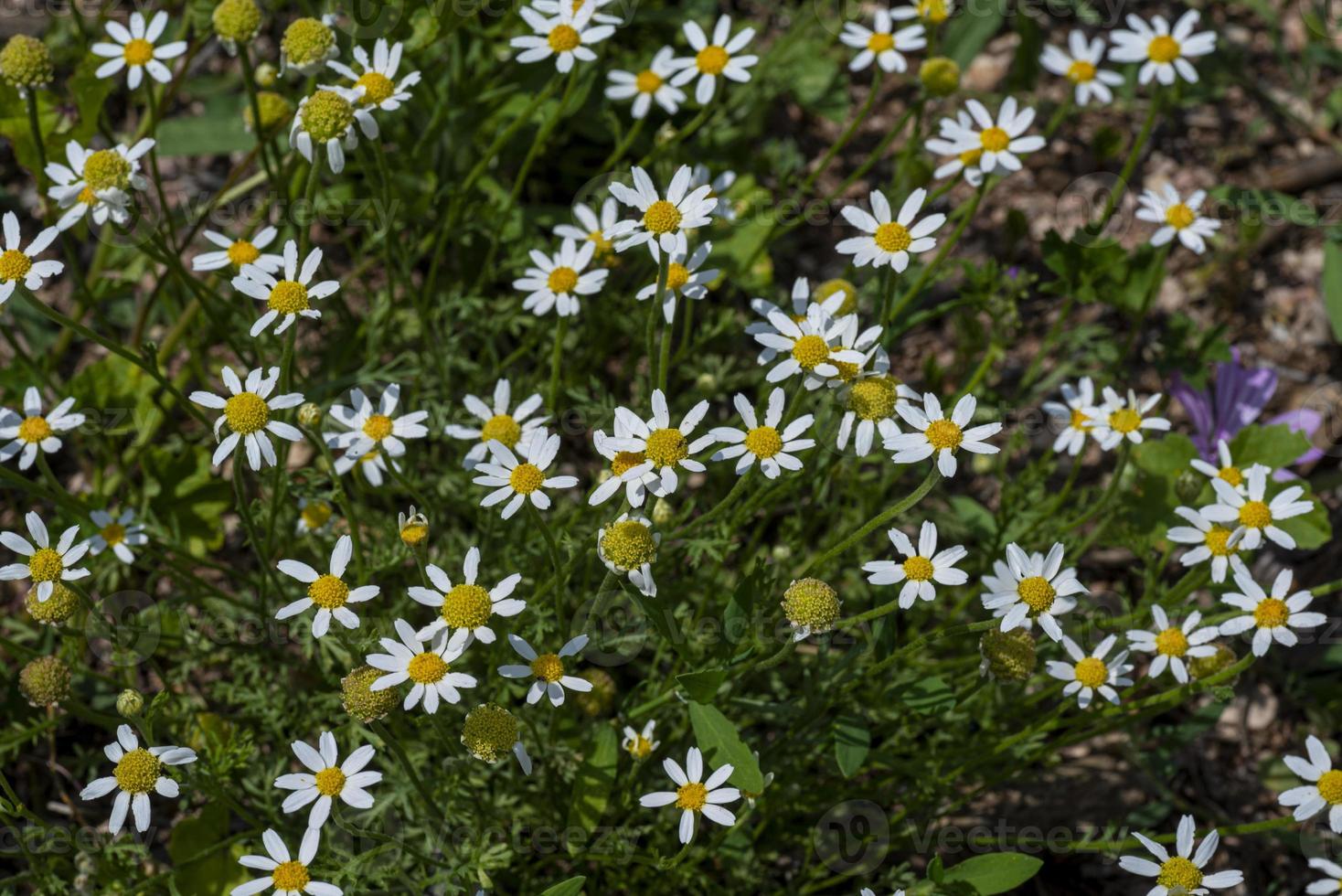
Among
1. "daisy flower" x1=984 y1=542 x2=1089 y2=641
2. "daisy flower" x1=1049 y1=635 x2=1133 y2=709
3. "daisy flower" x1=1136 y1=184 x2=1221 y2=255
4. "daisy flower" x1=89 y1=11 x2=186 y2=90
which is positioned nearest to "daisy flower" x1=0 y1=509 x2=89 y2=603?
"daisy flower" x1=89 y1=11 x2=186 y2=90

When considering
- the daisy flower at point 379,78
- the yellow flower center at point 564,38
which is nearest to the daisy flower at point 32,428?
the daisy flower at point 379,78

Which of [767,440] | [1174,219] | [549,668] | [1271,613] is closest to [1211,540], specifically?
[1271,613]

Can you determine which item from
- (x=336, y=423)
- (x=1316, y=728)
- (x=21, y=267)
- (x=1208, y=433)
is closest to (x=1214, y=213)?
(x=1208, y=433)

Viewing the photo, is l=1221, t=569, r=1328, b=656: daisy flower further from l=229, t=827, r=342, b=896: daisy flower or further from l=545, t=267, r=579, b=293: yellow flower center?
l=229, t=827, r=342, b=896: daisy flower

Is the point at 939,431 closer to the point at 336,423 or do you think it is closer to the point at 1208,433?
the point at 336,423

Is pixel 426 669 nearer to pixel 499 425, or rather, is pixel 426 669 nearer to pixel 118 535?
pixel 499 425

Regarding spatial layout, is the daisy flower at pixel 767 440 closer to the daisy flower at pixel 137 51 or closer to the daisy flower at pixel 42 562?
the daisy flower at pixel 42 562
